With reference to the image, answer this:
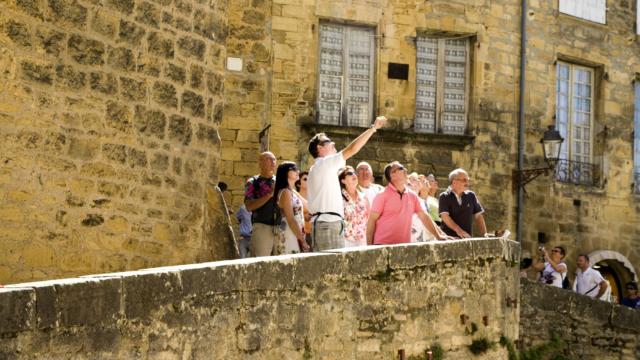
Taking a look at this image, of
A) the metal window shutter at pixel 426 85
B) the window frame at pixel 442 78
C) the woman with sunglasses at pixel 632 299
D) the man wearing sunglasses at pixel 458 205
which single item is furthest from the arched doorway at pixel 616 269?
the man wearing sunglasses at pixel 458 205

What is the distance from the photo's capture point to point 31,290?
5.38m

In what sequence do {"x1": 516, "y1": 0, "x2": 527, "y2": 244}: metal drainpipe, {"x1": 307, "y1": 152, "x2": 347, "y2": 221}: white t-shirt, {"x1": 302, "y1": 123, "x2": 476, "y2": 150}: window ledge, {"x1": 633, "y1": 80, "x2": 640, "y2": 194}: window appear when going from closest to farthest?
1. {"x1": 307, "y1": 152, "x2": 347, "y2": 221}: white t-shirt
2. {"x1": 302, "y1": 123, "x2": 476, "y2": 150}: window ledge
3. {"x1": 516, "y1": 0, "x2": 527, "y2": 244}: metal drainpipe
4. {"x1": 633, "y1": 80, "x2": 640, "y2": 194}: window

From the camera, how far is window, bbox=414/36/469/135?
17.3 meters

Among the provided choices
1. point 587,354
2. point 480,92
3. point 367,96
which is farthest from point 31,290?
point 480,92

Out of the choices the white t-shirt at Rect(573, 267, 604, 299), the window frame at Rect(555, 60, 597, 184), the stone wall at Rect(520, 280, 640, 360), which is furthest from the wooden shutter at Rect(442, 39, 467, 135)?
the stone wall at Rect(520, 280, 640, 360)

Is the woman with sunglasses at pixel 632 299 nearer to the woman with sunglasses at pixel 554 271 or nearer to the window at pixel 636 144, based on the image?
the woman with sunglasses at pixel 554 271

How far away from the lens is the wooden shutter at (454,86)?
17.4 meters

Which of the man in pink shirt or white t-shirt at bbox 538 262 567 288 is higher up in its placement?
the man in pink shirt

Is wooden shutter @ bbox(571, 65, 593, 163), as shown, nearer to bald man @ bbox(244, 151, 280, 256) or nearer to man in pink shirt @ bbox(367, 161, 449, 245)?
man in pink shirt @ bbox(367, 161, 449, 245)

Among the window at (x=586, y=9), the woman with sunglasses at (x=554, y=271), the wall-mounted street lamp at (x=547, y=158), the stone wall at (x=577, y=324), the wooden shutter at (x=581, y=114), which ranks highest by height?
the window at (x=586, y=9)

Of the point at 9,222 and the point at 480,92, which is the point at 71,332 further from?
the point at 480,92

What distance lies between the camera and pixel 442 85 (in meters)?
17.4

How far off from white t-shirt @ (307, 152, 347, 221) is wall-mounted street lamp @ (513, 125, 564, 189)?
29.6 ft

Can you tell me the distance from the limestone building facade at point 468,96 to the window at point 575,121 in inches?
0.9
